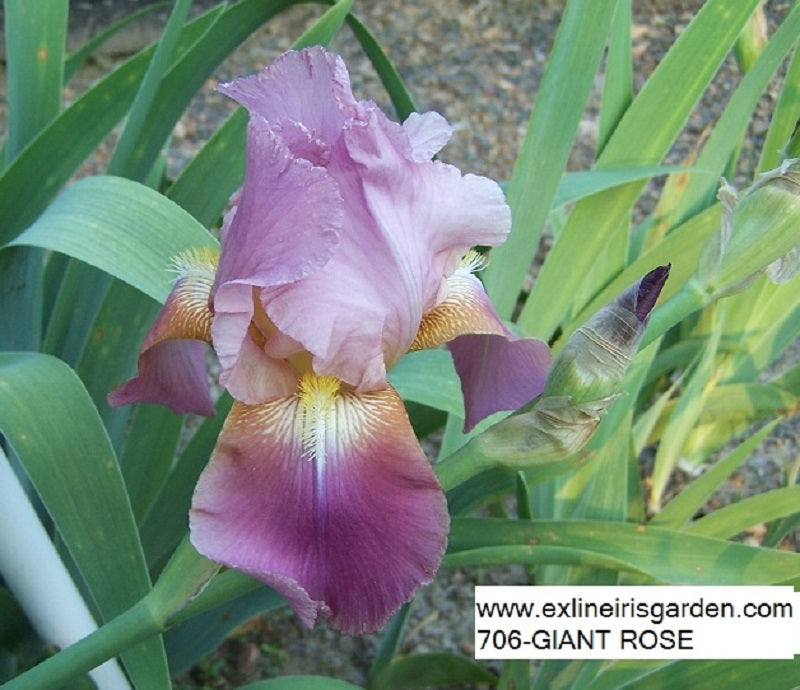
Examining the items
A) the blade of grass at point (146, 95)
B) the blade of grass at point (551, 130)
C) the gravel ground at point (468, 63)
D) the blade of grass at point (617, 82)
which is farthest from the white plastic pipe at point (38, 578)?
the gravel ground at point (468, 63)

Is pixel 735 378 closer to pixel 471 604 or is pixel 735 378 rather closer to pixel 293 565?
pixel 471 604

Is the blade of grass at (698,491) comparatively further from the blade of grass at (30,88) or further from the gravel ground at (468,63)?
the blade of grass at (30,88)

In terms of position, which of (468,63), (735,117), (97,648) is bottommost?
(97,648)

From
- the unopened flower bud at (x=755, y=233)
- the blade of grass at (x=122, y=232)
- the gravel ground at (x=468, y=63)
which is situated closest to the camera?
→ the unopened flower bud at (x=755, y=233)

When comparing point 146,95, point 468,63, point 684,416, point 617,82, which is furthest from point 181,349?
point 468,63

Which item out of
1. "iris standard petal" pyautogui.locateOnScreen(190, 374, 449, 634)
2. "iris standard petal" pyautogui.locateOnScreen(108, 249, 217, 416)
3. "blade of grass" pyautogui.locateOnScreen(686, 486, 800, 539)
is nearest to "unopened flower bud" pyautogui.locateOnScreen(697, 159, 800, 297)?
"iris standard petal" pyautogui.locateOnScreen(190, 374, 449, 634)

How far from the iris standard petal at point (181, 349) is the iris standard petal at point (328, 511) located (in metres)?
0.11

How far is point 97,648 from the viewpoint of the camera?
0.62 metres

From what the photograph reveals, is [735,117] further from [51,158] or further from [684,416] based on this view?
[51,158]

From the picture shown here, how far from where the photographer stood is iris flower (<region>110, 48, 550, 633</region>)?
1.82 ft

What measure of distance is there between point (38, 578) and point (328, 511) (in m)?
0.44

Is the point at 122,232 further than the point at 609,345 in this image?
Yes

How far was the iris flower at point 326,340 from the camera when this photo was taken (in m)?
0.55

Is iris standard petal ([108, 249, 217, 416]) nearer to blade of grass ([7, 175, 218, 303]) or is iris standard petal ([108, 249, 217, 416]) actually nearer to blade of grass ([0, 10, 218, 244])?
blade of grass ([7, 175, 218, 303])
